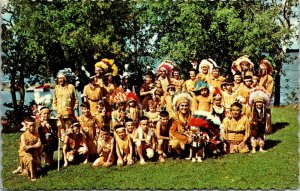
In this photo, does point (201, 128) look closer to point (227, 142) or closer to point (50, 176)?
point (227, 142)

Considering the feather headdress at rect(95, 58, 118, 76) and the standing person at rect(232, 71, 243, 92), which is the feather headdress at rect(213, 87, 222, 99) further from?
the feather headdress at rect(95, 58, 118, 76)

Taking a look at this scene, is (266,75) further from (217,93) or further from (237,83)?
(217,93)

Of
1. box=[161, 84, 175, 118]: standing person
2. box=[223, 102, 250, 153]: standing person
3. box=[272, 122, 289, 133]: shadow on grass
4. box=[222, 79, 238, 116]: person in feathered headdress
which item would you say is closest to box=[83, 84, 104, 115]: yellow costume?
box=[161, 84, 175, 118]: standing person

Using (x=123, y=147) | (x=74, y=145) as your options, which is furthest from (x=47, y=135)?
(x=123, y=147)

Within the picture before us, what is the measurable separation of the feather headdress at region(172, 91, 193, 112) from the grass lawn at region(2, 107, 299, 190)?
0.99 m

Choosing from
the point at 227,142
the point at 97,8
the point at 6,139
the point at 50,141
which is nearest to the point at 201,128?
the point at 227,142

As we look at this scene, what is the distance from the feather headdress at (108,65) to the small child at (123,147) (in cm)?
165

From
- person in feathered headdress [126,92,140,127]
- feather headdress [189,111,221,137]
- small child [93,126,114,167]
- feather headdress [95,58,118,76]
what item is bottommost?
small child [93,126,114,167]

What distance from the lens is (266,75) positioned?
9391 mm

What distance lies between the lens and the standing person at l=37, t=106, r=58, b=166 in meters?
7.85

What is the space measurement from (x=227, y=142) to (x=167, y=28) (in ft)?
9.48

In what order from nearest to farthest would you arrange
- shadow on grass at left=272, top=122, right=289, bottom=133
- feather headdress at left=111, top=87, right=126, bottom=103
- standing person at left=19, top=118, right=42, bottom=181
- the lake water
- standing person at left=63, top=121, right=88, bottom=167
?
standing person at left=19, top=118, right=42, bottom=181 → standing person at left=63, top=121, right=88, bottom=167 → feather headdress at left=111, top=87, right=126, bottom=103 → shadow on grass at left=272, top=122, right=289, bottom=133 → the lake water

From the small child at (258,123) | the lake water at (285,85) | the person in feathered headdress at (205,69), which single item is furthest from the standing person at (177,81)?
the lake water at (285,85)

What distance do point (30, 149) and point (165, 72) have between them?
315 centimetres
